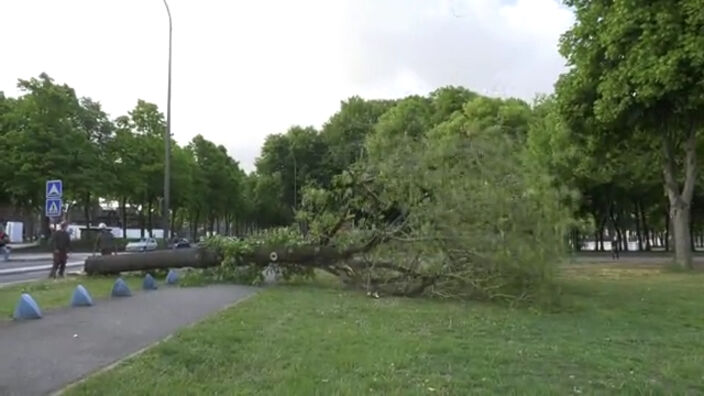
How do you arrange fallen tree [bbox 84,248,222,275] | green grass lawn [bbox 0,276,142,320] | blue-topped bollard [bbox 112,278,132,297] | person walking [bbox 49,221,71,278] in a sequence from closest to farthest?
1. green grass lawn [bbox 0,276,142,320]
2. blue-topped bollard [bbox 112,278,132,297]
3. fallen tree [bbox 84,248,222,275]
4. person walking [bbox 49,221,71,278]

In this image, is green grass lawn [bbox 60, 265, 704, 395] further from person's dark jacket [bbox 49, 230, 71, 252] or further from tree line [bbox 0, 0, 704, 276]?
person's dark jacket [bbox 49, 230, 71, 252]

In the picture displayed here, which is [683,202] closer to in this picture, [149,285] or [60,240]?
[149,285]

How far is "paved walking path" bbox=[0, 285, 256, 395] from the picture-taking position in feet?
24.2

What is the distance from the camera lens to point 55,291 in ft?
56.0

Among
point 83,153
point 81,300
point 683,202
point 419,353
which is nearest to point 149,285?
point 81,300

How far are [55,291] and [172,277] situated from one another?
12.3 ft

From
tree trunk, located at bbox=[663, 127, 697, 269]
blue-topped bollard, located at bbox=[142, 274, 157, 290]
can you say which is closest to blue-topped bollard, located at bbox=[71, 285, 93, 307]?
blue-topped bollard, located at bbox=[142, 274, 157, 290]

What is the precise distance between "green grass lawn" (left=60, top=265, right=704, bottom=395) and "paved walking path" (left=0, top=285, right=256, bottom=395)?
427 mm

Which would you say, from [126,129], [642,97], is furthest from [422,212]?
[126,129]

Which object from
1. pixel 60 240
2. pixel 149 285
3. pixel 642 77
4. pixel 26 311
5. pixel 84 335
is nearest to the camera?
pixel 84 335

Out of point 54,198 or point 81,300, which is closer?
point 81,300

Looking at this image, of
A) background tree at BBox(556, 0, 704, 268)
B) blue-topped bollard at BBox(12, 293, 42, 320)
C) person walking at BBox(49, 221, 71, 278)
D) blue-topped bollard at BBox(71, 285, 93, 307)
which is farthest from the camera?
background tree at BBox(556, 0, 704, 268)

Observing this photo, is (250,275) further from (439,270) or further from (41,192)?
(41,192)

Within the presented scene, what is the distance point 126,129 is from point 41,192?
865 cm
